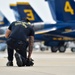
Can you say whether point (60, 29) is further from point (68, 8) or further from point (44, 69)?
point (44, 69)

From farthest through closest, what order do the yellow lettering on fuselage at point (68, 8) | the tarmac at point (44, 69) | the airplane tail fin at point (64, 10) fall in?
the airplane tail fin at point (64, 10) < the yellow lettering on fuselage at point (68, 8) < the tarmac at point (44, 69)

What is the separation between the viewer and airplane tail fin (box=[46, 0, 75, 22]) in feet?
137

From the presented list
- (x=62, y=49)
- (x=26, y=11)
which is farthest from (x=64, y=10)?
(x=26, y=11)

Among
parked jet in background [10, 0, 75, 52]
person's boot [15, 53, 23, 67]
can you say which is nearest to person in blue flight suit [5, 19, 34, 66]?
person's boot [15, 53, 23, 67]

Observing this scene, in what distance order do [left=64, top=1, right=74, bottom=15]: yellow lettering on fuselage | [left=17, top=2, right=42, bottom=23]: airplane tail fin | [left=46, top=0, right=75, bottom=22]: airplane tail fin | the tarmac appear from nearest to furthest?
the tarmac → [left=64, top=1, right=74, bottom=15]: yellow lettering on fuselage → [left=46, top=0, right=75, bottom=22]: airplane tail fin → [left=17, top=2, right=42, bottom=23]: airplane tail fin

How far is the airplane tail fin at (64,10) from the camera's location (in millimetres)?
41625

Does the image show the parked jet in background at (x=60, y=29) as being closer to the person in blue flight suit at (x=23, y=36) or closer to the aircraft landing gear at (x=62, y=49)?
the aircraft landing gear at (x=62, y=49)

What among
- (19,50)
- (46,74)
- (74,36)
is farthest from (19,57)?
(74,36)

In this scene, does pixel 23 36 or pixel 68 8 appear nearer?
pixel 23 36

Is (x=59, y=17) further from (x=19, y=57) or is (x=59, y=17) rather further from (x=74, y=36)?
(x=19, y=57)

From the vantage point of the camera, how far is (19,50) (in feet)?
47.0

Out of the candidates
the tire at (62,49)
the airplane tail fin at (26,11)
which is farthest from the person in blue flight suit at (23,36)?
the airplane tail fin at (26,11)

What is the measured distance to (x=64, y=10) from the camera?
42.5 meters

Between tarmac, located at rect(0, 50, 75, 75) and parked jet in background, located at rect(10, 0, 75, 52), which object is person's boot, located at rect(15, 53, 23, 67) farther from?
parked jet in background, located at rect(10, 0, 75, 52)
